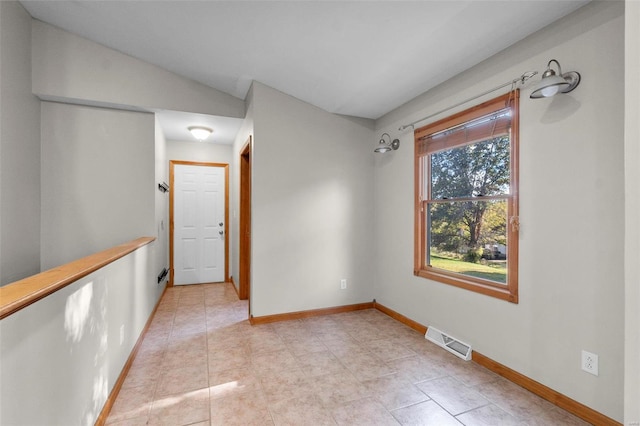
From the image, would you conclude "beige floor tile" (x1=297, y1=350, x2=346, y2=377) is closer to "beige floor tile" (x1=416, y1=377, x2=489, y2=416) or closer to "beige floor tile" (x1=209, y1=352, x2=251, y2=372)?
"beige floor tile" (x1=209, y1=352, x2=251, y2=372)

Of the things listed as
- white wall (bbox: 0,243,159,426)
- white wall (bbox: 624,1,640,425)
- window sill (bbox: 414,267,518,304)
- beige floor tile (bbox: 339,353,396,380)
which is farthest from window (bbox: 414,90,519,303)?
white wall (bbox: 0,243,159,426)

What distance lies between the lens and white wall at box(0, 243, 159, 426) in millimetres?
979

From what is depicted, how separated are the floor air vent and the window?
504 mm

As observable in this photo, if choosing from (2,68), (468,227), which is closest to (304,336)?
(468,227)

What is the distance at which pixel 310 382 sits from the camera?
217 centimetres

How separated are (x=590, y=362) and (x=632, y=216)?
127cm

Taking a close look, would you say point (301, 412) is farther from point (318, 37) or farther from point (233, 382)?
point (318, 37)

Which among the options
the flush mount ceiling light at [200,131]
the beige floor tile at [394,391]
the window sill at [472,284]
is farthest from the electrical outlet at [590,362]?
the flush mount ceiling light at [200,131]

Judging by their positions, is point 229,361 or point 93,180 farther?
point 93,180

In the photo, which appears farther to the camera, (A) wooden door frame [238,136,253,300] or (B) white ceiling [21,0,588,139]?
(A) wooden door frame [238,136,253,300]

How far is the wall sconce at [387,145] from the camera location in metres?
3.35

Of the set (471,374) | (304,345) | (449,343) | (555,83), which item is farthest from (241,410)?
(555,83)

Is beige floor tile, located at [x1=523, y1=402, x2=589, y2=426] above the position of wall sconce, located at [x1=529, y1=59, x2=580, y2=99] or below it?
below

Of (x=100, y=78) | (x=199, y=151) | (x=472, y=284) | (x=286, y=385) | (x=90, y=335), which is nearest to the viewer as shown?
(x=90, y=335)
